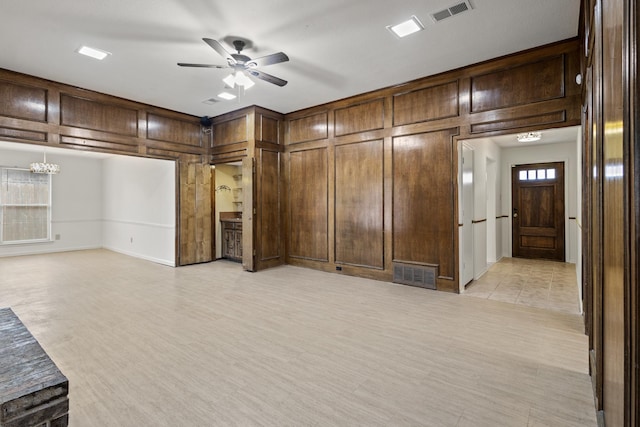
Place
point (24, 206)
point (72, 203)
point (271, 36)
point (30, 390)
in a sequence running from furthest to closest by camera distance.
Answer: point (72, 203) < point (24, 206) < point (271, 36) < point (30, 390)

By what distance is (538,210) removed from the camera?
24.8ft

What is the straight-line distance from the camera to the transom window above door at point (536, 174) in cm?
737

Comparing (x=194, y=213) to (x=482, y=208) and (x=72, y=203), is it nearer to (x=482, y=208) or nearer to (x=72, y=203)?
(x=72, y=203)

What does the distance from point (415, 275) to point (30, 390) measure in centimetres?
475

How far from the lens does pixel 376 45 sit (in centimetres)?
395

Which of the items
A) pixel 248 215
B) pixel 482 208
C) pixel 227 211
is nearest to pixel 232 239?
pixel 227 211

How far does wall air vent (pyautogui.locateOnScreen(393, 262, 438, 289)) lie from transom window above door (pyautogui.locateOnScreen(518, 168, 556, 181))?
4.54 metres

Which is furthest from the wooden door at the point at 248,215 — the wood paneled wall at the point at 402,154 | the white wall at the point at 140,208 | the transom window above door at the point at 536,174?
the transom window above door at the point at 536,174

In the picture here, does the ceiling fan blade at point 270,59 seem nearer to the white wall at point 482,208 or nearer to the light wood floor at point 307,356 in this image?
the light wood floor at point 307,356

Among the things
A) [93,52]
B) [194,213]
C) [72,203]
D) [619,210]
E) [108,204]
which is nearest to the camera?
[619,210]

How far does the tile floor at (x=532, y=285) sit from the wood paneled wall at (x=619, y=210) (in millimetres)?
2763

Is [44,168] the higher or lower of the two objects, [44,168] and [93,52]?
the lower

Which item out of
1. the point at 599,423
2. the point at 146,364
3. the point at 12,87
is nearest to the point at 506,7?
the point at 599,423

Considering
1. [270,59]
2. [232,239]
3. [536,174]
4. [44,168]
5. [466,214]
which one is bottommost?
[232,239]
